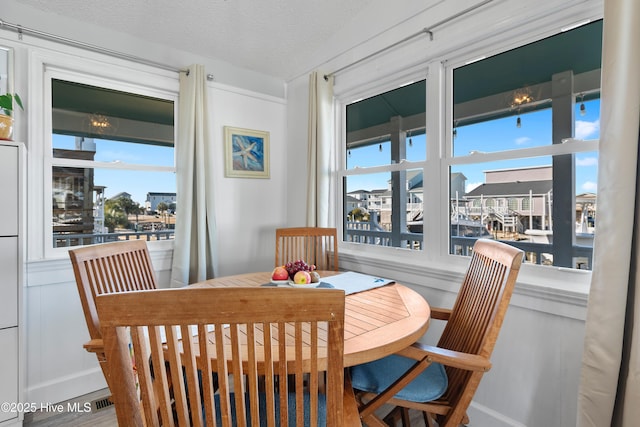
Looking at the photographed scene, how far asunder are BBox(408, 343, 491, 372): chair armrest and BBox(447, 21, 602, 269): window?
88 cm

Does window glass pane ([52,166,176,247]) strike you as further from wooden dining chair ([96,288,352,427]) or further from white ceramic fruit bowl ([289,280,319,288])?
wooden dining chair ([96,288,352,427])

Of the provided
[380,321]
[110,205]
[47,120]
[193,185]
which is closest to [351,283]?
[380,321]

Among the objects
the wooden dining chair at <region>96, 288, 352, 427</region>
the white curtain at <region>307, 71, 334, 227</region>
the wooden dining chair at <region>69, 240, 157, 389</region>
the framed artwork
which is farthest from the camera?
the framed artwork

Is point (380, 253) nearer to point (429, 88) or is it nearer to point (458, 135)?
point (458, 135)

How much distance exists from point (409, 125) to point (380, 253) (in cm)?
101

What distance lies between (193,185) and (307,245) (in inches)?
41.9

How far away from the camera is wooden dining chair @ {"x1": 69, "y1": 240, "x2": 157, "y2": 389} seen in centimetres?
143

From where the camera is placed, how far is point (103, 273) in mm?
1574

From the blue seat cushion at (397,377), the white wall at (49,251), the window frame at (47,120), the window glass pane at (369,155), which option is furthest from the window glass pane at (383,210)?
the window frame at (47,120)

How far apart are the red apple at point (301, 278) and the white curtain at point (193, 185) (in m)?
1.24

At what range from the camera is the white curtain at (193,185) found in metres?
2.58

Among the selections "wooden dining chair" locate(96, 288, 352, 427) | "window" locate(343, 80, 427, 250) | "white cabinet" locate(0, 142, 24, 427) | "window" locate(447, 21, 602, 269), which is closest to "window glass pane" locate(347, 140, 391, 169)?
"window" locate(343, 80, 427, 250)

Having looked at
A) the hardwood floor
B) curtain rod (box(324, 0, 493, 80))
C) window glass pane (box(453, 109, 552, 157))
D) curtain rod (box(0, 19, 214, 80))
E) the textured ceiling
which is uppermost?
the textured ceiling

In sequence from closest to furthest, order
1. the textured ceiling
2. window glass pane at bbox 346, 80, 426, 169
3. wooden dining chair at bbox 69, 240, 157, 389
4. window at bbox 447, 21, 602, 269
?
wooden dining chair at bbox 69, 240, 157, 389
window at bbox 447, 21, 602, 269
the textured ceiling
window glass pane at bbox 346, 80, 426, 169
